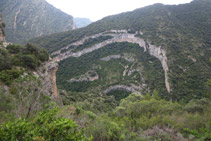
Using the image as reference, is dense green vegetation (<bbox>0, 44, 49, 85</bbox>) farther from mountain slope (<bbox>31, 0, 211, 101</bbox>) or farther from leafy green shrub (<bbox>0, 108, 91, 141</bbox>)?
mountain slope (<bbox>31, 0, 211, 101</bbox>)

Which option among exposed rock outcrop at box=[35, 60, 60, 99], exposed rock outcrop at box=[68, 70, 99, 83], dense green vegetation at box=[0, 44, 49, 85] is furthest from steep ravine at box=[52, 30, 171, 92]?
dense green vegetation at box=[0, 44, 49, 85]

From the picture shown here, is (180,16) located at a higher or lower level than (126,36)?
higher

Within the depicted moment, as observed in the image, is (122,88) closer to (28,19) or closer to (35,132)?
(35,132)

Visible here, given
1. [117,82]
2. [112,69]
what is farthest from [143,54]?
[117,82]

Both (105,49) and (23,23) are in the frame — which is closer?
(105,49)

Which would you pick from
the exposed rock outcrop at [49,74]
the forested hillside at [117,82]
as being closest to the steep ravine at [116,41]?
the forested hillside at [117,82]

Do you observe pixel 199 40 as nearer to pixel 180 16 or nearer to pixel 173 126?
pixel 180 16

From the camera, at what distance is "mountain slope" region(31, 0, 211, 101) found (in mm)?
28984

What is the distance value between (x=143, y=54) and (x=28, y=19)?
73.0 m

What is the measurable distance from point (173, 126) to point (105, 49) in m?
53.0

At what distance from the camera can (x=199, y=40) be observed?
37062 millimetres

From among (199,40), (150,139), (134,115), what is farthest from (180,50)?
(150,139)

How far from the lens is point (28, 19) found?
73688mm

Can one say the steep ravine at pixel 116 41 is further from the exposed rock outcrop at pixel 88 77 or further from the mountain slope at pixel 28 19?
the mountain slope at pixel 28 19
